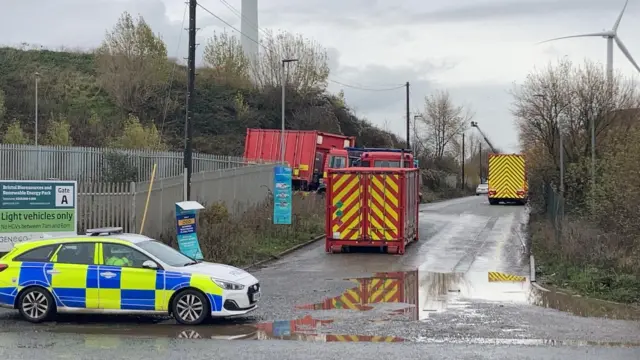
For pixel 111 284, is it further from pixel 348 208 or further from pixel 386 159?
pixel 386 159

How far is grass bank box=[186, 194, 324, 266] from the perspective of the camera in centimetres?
2020

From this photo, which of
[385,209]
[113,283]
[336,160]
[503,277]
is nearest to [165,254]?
[113,283]

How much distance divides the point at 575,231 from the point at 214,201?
11589mm

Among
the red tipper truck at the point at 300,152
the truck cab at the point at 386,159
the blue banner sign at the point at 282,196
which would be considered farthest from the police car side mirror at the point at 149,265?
the red tipper truck at the point at 300,152

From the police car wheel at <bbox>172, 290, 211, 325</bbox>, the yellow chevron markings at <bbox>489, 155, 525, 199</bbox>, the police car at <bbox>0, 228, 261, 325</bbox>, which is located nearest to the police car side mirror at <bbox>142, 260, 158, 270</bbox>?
the police car at <bbox>0, 228, 261, 325</bbox>

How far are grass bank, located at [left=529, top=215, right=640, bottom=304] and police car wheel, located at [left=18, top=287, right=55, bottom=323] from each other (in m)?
10.2

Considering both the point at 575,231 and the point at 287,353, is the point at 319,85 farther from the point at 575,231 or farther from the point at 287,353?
the point at 287,353

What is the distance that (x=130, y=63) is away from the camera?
56594 millimetres

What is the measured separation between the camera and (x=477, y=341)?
10.7 meters

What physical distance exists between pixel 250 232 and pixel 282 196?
172cm

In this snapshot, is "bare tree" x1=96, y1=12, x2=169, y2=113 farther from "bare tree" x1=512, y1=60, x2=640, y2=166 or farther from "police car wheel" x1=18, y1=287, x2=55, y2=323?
"police car wheel" x1=18, y1=287, x2=55, y2=323

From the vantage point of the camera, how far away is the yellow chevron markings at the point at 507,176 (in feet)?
161

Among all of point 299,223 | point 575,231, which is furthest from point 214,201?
point 575,231

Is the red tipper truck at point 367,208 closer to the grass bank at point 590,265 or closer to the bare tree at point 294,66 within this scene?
the grass bank at point 590,265
